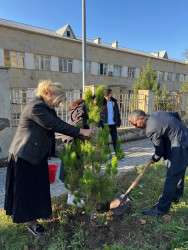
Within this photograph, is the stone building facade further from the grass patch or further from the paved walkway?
Result: the grass patch

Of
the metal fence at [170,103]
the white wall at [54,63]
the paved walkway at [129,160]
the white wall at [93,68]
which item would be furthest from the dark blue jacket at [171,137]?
the white wall at [93,68]

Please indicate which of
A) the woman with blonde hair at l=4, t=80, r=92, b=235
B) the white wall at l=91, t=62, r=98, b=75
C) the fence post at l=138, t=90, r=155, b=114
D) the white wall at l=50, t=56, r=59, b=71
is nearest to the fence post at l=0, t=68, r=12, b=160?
the woman with blonde hair at l=4, t=80, r=92, b=235

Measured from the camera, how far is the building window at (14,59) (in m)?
14.2

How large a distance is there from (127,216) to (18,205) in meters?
1.45

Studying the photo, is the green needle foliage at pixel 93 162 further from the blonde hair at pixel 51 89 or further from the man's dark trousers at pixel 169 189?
the man's dark trousers at pixel 169 189

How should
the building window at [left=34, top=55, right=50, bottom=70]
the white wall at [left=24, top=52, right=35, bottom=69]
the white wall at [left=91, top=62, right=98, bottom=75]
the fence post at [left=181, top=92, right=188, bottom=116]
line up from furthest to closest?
the white wall at [left=91, top=62, right=98, bottom=75]
the building window at [left=34, top=55, right=50, bottom=70]
the white wall at [left=24, top=52, right=35, bottom=69]
the fence post at [left=181, top=92, right=188, bottom=116]

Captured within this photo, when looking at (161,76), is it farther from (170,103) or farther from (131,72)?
(170,103)

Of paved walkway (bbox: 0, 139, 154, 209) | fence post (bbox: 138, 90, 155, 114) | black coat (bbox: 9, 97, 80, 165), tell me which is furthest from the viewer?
fence post (bbox: 138, 90, 155, 114)

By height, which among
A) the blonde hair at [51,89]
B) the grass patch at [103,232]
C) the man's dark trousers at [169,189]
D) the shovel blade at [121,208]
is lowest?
the grass patch at [103,232]

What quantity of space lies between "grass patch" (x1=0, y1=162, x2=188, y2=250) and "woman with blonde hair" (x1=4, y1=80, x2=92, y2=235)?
0.20 meters

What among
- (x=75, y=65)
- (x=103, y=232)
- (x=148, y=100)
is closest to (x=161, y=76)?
(x=75, y=65)

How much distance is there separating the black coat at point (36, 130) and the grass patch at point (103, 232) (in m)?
0.97

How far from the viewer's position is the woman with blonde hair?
73.6 inches

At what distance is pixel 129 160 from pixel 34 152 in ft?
11.8
